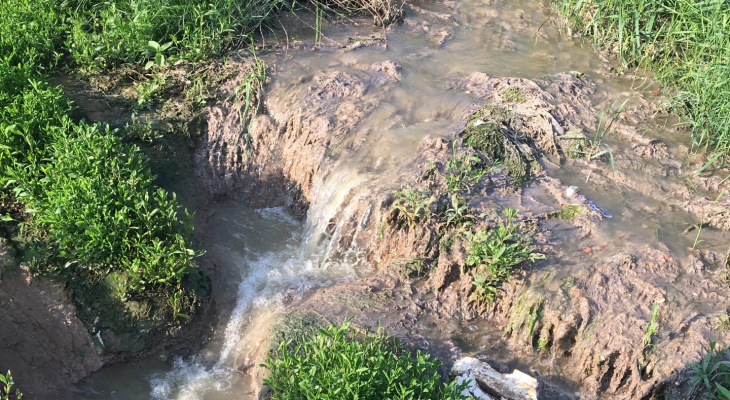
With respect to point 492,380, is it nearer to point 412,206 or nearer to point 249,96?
point 412,206

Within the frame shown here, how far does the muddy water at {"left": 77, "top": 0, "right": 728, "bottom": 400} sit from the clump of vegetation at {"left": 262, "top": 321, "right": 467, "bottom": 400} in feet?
3.01

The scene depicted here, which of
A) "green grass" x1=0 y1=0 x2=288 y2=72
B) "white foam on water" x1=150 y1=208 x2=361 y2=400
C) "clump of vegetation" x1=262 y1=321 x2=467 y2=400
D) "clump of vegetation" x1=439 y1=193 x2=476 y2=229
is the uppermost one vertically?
"green grass" x1=0 y1=0 x2=288 y2=72

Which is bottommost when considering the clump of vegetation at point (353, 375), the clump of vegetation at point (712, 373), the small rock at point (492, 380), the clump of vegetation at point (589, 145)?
the small rock at point (492, 380)

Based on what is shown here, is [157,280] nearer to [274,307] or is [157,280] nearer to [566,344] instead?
[274,307]

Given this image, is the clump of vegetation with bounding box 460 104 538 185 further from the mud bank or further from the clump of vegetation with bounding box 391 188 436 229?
the clump of vegetation with bounding box 391 188 436 229

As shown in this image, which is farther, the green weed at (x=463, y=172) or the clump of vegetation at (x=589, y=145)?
the clump of vegetation at (x=589, y=145)

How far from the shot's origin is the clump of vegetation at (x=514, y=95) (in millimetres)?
5836

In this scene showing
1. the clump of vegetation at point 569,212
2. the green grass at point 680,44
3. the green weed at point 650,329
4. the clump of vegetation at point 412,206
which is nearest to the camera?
the green weed at point 650,329

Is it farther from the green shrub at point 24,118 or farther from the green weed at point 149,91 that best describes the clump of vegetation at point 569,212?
the green shrub at point 24,118

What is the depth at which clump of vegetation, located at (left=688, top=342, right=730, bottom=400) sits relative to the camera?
3.60 m

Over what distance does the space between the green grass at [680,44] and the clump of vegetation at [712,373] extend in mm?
2424

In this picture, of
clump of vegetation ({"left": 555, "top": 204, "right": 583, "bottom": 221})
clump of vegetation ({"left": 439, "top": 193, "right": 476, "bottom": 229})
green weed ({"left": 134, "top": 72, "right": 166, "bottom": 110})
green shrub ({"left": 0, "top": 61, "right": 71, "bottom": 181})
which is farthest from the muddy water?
green shrub ({"left": 0, "top": 61, "right": 71, "bottom": 181})

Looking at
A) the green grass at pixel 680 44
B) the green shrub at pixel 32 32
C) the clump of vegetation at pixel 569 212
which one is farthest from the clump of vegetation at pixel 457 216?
the green shrub at pixel 32 32

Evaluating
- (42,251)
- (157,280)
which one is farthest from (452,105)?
(42,251)
